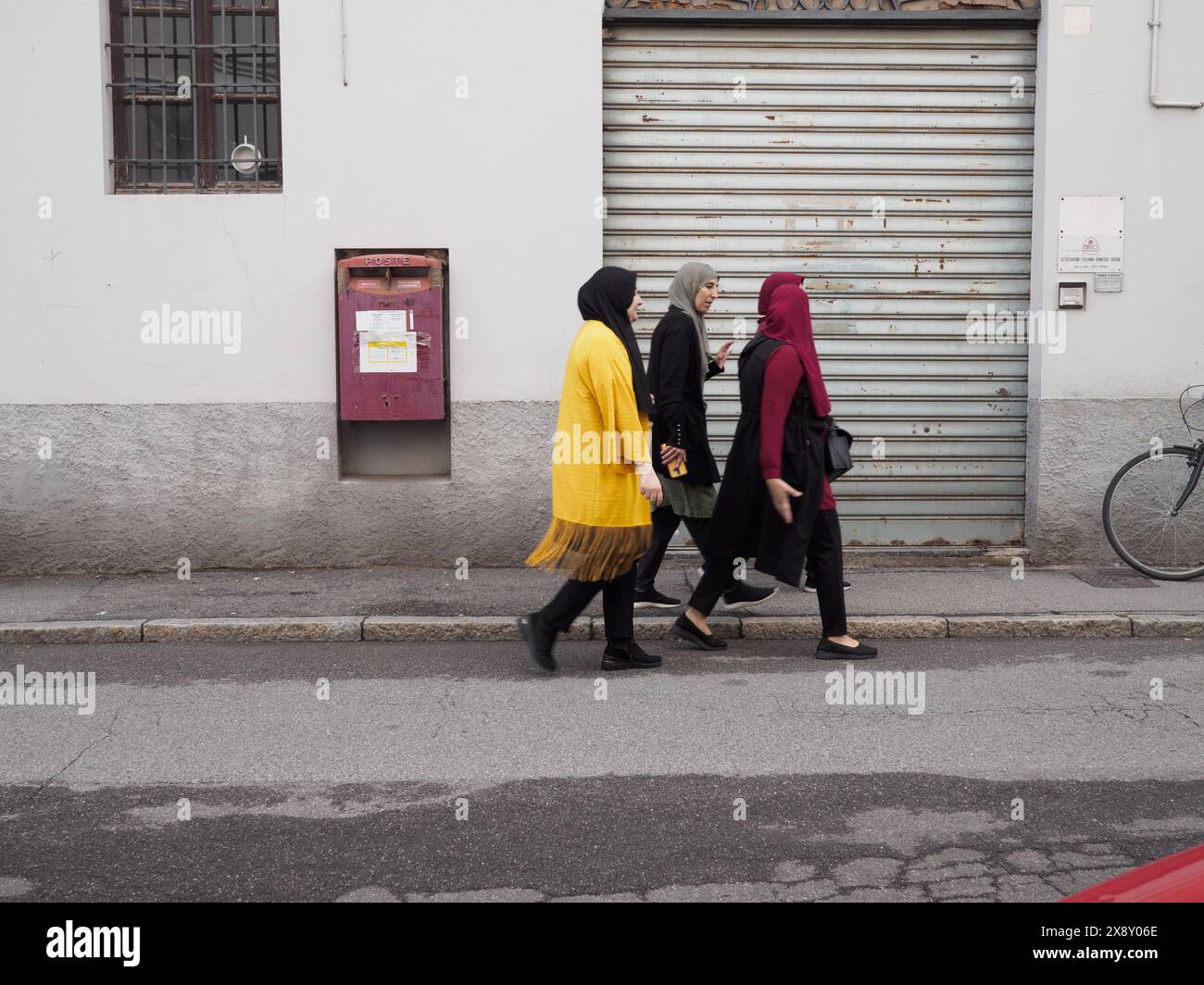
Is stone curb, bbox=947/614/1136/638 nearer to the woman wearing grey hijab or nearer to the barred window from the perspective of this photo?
the woman wearing grey hijab

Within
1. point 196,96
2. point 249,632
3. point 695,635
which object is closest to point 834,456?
point 695,635

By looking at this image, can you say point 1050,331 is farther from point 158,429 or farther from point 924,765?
point 158,429

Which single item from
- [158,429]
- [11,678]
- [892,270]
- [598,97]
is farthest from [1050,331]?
[11,678]

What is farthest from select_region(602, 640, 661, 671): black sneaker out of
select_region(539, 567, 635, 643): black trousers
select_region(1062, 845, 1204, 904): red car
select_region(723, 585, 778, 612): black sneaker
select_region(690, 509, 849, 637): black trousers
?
select_region(1062, 845, 1204, 904): red car

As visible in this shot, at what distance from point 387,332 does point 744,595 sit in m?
3.12

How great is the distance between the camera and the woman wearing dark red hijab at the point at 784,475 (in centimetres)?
690

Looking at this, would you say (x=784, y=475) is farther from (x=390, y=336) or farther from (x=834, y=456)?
(x=390, y=336)

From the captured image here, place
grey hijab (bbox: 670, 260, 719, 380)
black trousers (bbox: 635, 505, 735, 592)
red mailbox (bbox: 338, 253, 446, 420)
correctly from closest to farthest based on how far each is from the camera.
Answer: grey hijab (bbox: 670, 260, 719, 380), black trousers (bbox: 635, 505, 735, 592), red mailbox (bbox: 338, 253, 446, 420)

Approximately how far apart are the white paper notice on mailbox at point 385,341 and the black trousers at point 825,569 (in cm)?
299

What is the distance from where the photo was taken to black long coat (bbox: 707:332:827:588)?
6.95 meters

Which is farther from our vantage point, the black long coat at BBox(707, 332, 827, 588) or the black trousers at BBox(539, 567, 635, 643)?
the black long coat at BBox(707, 332, 827, 588)

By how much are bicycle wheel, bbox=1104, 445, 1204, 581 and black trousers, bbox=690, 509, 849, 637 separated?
2849mm

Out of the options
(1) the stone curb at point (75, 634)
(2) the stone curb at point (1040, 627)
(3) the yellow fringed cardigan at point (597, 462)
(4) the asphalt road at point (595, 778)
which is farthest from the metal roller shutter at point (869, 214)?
(1) the stone curb at point (75, 634)

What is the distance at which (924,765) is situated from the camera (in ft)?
17.5
